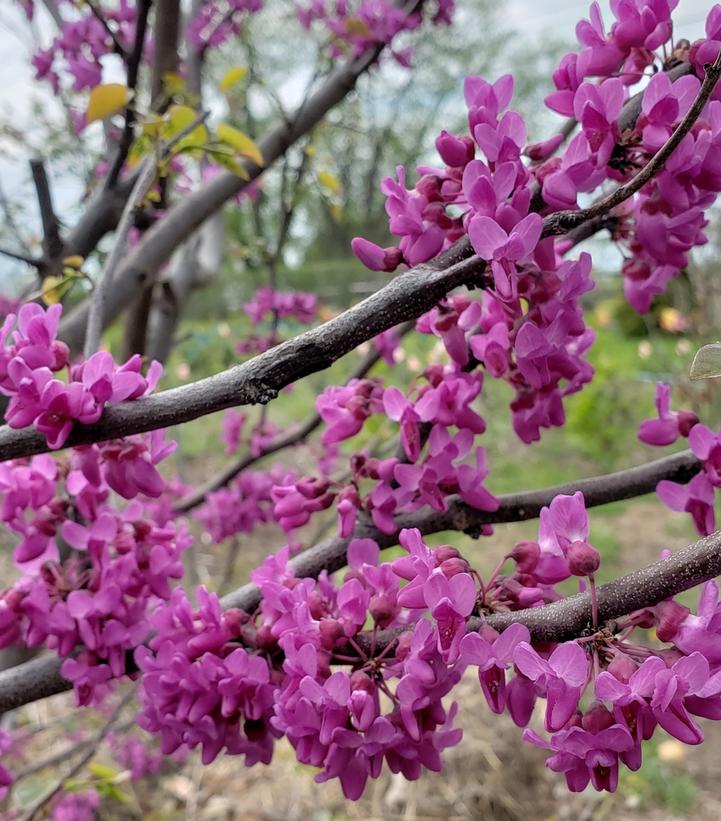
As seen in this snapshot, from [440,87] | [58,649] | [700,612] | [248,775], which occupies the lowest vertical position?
[248,775]

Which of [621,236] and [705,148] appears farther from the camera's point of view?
[621,236]

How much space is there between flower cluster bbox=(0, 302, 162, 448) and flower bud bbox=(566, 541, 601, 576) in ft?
1.04

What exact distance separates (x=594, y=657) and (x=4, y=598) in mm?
554

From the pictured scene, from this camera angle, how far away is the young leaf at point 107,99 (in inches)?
36.3

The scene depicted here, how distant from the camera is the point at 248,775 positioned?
2246 millimetres

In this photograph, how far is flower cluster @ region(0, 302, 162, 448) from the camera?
0.48 m

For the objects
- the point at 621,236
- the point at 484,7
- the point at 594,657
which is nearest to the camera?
the point at 594,657

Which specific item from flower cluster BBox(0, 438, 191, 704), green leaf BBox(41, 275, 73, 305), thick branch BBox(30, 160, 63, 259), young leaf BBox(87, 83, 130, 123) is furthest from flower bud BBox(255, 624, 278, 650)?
thick branch BBox(30, 160, 63, 259)

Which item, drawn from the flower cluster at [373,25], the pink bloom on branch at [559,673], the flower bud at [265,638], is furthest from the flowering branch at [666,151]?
the flower cluster at [373,25]

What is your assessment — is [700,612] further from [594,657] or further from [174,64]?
[174,64]

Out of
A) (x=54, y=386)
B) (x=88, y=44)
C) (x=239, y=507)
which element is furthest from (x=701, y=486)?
(x=88, y=44)

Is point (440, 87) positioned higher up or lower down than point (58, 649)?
higher up

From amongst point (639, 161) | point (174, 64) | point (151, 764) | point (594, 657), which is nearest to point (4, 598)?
point (594, 657)

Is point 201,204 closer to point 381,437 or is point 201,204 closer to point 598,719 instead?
point 381,437
